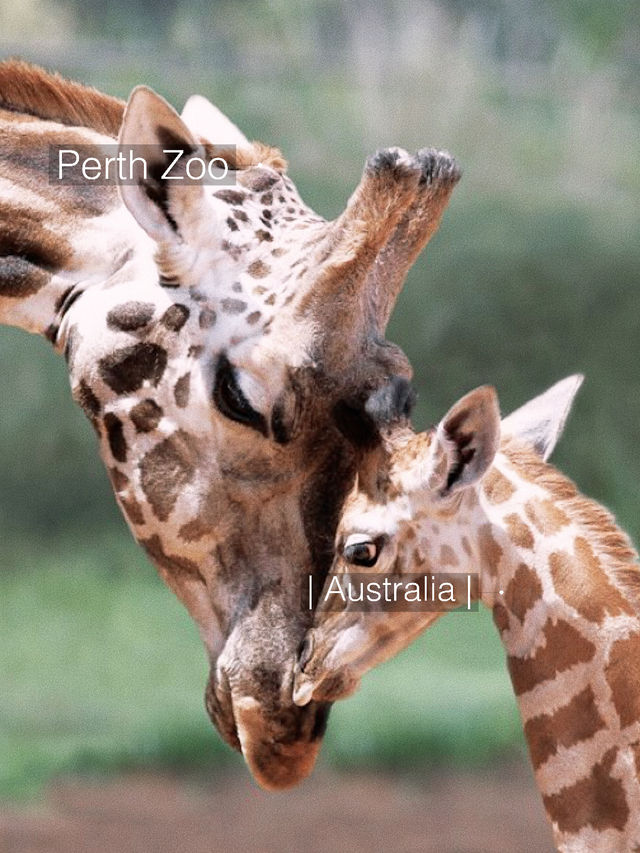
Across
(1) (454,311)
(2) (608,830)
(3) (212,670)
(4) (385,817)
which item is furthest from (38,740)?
(2) (608,830)

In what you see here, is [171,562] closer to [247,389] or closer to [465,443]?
[247,389]

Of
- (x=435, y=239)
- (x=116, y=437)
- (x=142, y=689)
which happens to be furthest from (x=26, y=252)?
(x=435, y=239)

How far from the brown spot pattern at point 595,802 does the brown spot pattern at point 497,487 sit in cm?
48

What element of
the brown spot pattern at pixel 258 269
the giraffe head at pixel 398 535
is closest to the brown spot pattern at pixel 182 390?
the brown spot pattern at pixel 258 269

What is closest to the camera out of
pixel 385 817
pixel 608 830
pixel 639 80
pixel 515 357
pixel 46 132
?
pixel 608 830

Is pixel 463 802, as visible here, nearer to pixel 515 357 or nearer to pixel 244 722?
pixel 515 357

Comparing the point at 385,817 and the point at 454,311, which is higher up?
the point at 454,311

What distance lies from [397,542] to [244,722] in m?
0.46

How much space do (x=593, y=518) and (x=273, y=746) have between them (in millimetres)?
731

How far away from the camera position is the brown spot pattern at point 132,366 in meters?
3.03

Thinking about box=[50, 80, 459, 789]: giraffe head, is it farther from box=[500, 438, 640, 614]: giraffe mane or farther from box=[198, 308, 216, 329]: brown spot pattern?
box=[500, 438, 640, 614]: giraffe mane

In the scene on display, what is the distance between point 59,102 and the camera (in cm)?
336

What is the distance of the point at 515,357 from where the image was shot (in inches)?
329

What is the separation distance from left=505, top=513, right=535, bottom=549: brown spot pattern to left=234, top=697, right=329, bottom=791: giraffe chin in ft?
1.66
